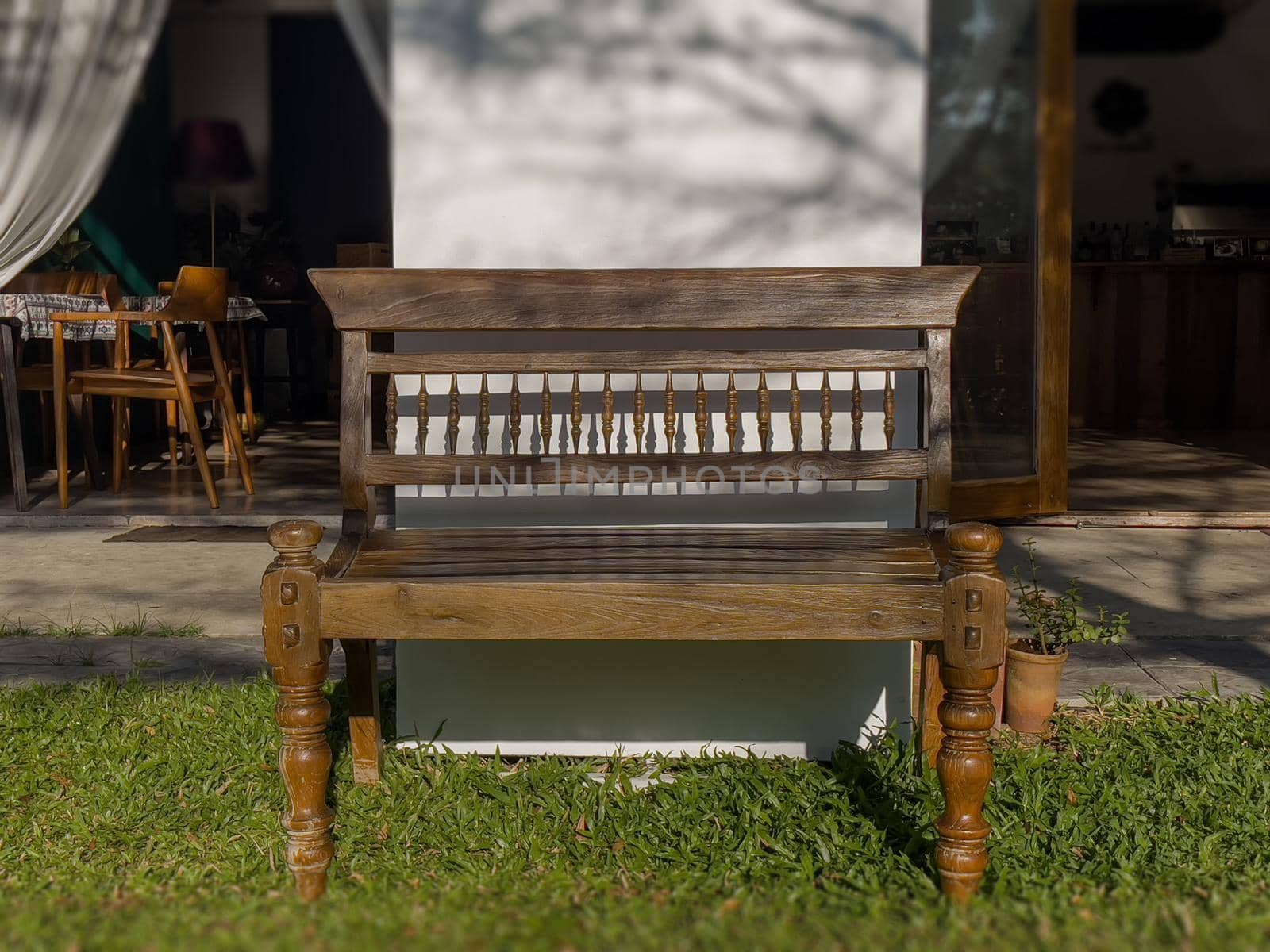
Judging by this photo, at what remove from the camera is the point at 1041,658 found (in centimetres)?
289

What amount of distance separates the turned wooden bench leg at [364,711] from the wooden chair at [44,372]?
3.39 metres

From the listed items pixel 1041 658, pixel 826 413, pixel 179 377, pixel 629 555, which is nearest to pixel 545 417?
pixel 629 555

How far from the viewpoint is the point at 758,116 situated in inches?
108

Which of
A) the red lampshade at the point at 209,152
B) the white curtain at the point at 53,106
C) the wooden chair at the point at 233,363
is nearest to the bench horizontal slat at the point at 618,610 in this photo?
the white curtain at the point at 53,106

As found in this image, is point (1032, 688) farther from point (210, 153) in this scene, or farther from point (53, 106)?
point (210, 153)

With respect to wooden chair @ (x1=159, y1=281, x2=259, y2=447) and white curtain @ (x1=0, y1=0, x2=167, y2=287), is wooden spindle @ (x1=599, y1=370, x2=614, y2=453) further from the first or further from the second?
wooden chair @ (x1=159, y1=281, x2=259, y2=447)

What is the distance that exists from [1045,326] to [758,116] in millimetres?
2828

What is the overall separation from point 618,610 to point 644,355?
25.2 inches

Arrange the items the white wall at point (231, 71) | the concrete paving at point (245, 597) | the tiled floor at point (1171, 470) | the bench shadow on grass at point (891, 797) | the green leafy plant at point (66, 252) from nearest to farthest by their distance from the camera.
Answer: the bench shadow on grass at point (891, 797), the concrete paving at point (245, 597), the tiled floor at point (1171, 470), the green leafy plant at point (66, 252), the white wall at point (231, 71)

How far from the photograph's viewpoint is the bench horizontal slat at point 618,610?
2.14m

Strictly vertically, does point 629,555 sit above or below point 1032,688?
above

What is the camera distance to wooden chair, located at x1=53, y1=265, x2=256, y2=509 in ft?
18.4

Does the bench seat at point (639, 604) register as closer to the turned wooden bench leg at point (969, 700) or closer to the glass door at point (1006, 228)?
the turned wooden bench leg at point (969, 700)

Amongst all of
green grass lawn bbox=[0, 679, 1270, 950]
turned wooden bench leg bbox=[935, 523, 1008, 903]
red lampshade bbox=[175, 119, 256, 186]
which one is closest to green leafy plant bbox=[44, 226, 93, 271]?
red lampshade bbox=[175, 119, 256, 186]
